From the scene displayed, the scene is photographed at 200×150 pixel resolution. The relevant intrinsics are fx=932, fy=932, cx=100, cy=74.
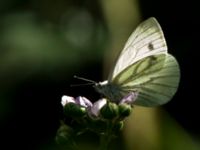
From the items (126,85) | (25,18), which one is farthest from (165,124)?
(25,18)

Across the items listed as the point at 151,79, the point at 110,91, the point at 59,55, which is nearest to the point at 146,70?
the point at 151,79

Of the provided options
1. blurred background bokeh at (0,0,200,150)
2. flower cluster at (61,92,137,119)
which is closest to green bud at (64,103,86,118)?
flower cluster at (61,92,137,119)

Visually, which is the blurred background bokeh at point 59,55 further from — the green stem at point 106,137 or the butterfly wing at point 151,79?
the green stem at point 106,137

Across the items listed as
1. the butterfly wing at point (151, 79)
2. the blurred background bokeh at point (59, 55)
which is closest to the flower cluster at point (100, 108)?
the butterfly wing at point (151, 79)

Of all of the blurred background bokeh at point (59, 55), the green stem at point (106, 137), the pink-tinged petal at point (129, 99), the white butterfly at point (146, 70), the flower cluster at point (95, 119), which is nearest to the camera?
the green stem at point (106, 137)

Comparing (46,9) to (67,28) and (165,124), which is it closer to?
(67,28)

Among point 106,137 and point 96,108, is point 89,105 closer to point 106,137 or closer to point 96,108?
point 96,108
